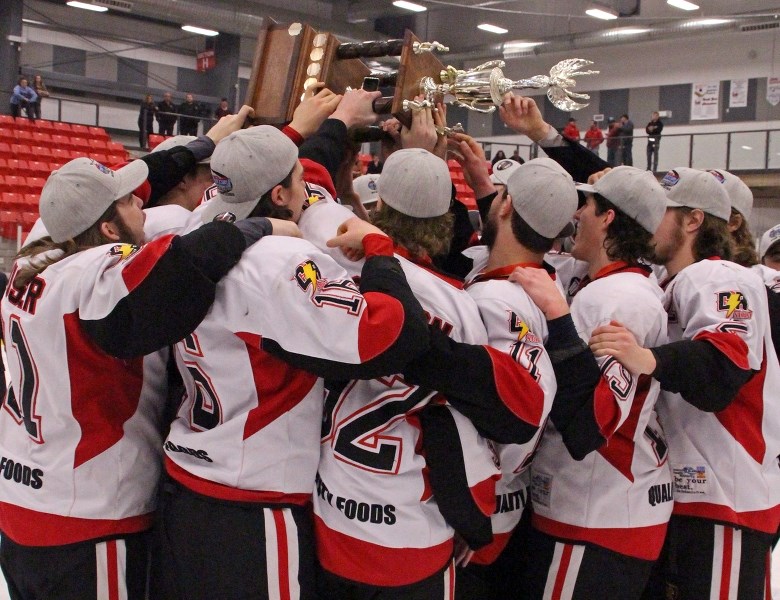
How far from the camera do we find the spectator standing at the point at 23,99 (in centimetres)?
1666

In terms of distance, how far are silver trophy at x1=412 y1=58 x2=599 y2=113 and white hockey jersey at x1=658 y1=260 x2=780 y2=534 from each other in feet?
2.38

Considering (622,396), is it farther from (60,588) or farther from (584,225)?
(60,588)

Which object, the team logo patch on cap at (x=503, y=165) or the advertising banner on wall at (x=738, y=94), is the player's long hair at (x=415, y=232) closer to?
the team logo patch on cap at (x=503, y=165)

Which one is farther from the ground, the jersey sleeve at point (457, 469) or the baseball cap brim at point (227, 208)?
the baseball cap brim at point (227, 208)

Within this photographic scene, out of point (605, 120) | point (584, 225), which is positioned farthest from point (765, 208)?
point (584, 225)

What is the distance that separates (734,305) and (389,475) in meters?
1.20

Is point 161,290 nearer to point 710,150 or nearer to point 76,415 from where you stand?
point 76,415

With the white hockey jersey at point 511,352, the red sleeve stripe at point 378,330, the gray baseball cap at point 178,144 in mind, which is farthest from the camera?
the gray baseball cap at point 178,144

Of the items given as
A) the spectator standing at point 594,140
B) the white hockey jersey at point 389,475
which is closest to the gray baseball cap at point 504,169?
the white hockey jersey at point 389,475

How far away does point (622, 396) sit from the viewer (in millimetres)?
2271

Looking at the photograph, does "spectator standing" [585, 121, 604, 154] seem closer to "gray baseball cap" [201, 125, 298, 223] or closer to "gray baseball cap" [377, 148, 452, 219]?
"gray baseball cap" [377, 148, 452, 219]

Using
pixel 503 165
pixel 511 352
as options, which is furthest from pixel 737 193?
pixel 511 352

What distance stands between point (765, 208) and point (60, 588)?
1746 cm

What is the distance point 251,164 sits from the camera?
2191 millimetres
